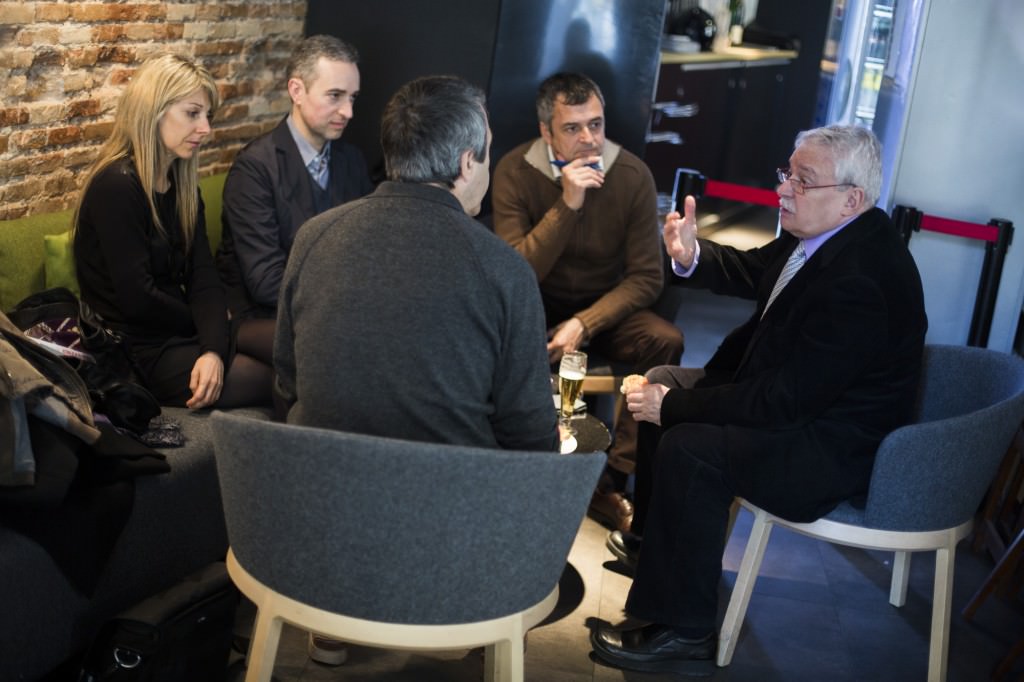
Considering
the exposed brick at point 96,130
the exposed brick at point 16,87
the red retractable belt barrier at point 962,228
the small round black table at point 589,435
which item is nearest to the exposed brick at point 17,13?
the exposed brick at point 16,87

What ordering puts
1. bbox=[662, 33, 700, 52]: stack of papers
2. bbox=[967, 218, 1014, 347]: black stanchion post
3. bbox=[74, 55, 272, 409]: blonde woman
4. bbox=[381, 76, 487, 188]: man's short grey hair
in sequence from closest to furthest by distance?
bbox=[381, 76, 487, 188]: man's short grey hair → bbox=[74, 55, 272, 409]: blonde woman → bbox=[967, 218, 1014, 347]: black stanchion post → bbox=[662, 33, 700, 52]: stack of papers

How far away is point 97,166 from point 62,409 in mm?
1000

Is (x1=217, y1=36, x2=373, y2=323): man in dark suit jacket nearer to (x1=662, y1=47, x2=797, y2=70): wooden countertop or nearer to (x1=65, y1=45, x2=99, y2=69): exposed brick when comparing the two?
(x1=65, y1=45, x2=99, y2=69): exposed brick

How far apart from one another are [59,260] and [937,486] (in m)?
2.42

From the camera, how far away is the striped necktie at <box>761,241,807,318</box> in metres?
3.22

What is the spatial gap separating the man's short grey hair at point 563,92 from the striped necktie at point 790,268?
113cm

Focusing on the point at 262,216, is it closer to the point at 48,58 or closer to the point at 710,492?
the point at 48,58

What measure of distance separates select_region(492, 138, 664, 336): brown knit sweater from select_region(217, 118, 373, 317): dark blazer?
719 millimetres

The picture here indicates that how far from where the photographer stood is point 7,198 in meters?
3.46

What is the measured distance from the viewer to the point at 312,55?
13.2 ft

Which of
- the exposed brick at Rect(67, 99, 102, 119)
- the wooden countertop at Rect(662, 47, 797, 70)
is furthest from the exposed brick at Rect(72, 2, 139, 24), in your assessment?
the wooden countertop at Rect(662, 47, 797, 70)

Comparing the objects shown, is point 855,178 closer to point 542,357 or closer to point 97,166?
point 542,357

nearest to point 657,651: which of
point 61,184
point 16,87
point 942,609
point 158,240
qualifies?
point 942,609

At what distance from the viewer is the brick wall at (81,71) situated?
340 centimetres
